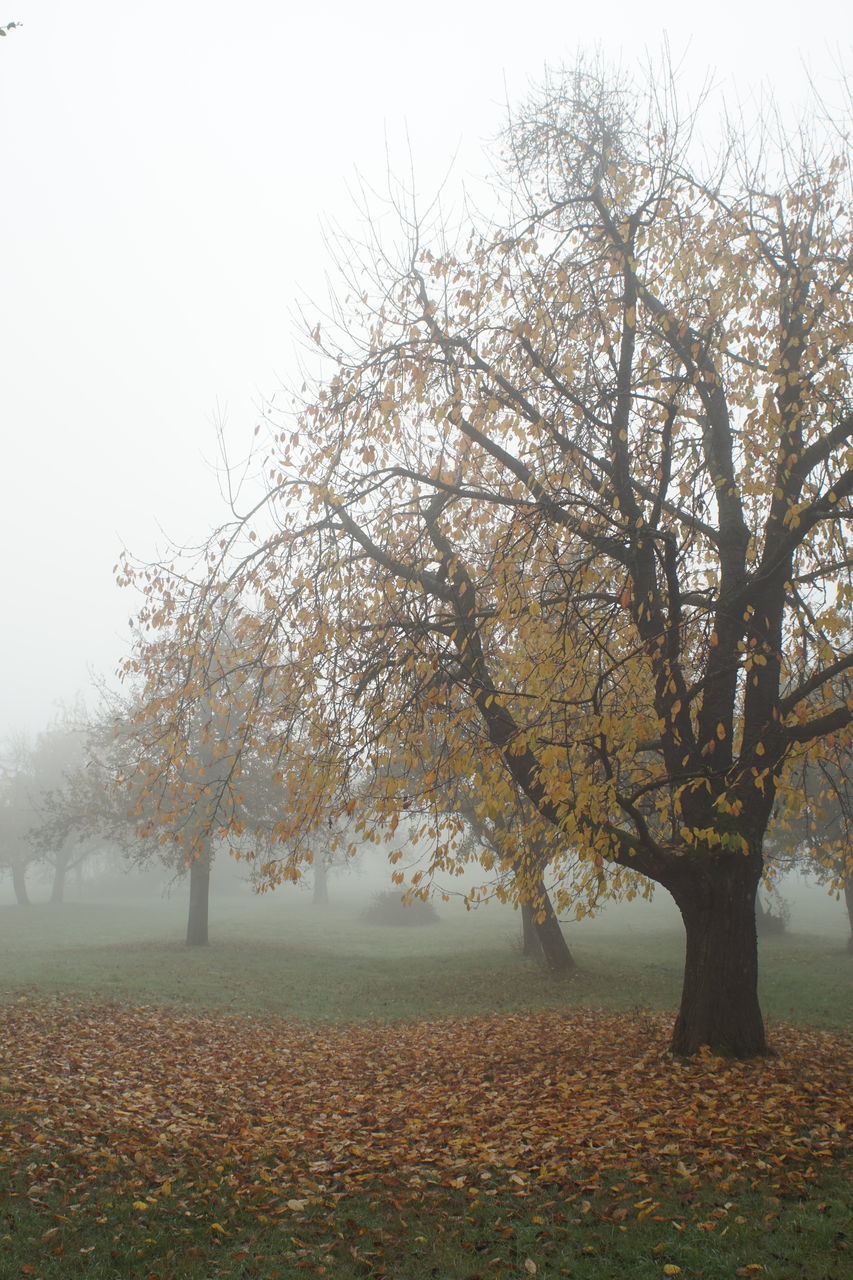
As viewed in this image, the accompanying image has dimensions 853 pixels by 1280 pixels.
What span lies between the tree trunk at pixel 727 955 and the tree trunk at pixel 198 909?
19649 mm

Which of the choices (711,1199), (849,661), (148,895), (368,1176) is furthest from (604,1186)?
(148,895)

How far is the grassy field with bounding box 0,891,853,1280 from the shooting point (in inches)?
201

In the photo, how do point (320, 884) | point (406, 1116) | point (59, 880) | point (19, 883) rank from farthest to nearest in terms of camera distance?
point (320, 884) < point (59, 880) < point (19, 883) < point (406, 1116)

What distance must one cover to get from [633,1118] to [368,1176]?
2407mm

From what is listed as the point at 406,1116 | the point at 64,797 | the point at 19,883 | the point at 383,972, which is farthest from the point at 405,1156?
the point at 19,883

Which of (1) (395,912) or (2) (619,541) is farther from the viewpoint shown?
(1) (395,912)

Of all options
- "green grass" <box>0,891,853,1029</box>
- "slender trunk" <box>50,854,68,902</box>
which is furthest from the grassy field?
"slender trunk" <box>50,854,68,902</box>

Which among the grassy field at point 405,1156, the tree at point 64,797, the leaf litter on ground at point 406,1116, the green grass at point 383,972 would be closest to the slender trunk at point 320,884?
the tree at point 64,797

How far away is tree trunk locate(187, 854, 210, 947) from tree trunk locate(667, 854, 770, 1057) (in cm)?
1965

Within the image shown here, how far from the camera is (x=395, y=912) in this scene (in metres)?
40.9

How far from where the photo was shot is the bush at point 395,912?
133 ft

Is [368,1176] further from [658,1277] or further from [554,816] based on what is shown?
[554,816]

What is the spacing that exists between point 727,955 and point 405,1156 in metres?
4.15

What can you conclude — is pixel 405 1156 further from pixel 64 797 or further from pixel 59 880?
pixel 59 880
